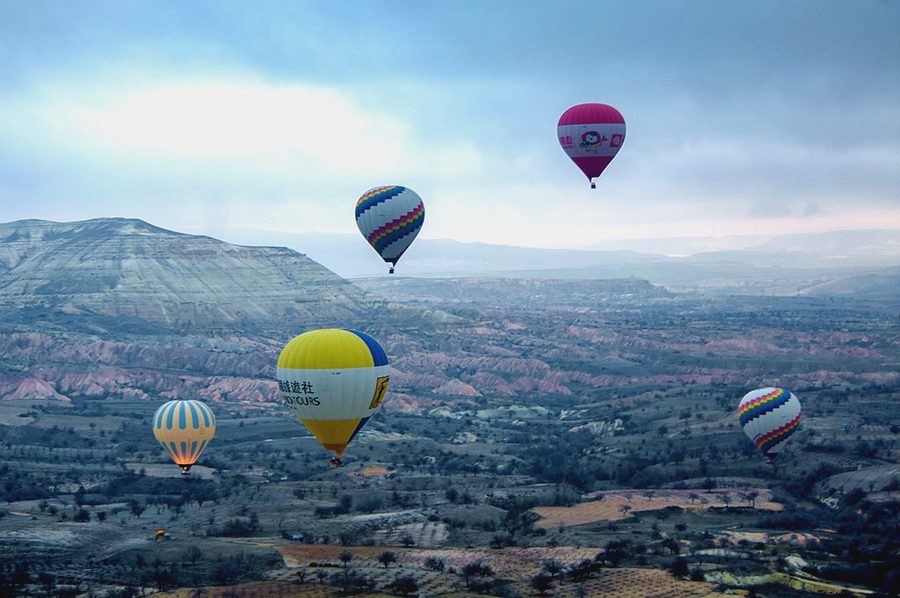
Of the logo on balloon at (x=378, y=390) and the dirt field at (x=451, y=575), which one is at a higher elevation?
the logo on balloon at (x=378, y=390)

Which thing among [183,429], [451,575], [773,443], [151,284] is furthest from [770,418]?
[151,284]

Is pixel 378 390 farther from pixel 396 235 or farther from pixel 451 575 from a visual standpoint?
pixel 396 235

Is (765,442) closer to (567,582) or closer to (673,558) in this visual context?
(673,558)

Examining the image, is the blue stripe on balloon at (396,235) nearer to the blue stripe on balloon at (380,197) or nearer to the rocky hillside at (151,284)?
the blue stripe on balloon at (380,197)

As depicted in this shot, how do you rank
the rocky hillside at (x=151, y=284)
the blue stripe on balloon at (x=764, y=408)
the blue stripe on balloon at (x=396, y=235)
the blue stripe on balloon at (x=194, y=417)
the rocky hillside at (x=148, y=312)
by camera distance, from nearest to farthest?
the blue stripe on balloon at (x=396, y=235), the blue stripe on balloon at (x=194, y=417), the blue stripe on balloon at (x=764, y=408), the rocky hillside at (x=148, y=312), the rocky hillside at (x=151, y=284)

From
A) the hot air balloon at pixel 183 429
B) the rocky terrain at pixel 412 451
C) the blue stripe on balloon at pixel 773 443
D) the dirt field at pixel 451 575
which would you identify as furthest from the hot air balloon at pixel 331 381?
the blue stripe on balloon at pixel 773 443

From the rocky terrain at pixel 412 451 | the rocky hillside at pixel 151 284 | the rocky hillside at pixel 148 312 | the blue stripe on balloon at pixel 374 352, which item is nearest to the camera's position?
the blue stripe on balloon at pixel 374 352
